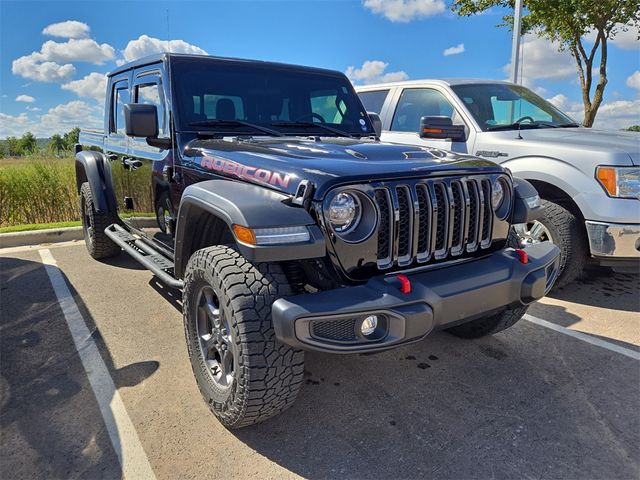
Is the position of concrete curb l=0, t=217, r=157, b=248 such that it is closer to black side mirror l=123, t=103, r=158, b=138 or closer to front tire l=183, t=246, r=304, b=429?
black side mirror l=123, t=103, r=158, b=138

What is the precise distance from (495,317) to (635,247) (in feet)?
5.17

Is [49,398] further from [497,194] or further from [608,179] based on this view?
[608,179]

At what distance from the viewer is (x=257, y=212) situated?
208 centimetres

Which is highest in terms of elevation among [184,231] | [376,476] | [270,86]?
[270,86]

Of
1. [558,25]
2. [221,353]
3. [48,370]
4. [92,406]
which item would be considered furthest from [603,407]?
[558,25]

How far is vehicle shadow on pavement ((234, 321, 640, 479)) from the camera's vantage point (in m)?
2.18

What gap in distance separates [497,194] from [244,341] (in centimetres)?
166

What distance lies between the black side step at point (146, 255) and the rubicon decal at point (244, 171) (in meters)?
0.76

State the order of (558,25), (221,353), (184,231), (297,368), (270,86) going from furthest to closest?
(558,25) < (270,86) < (184,231) < (221,353) < (297,368)

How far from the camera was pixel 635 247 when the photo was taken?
3797 millimetres

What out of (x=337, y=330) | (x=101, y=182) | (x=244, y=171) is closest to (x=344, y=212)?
(x=337, y=330)

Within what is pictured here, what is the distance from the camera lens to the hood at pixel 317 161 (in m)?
2.20

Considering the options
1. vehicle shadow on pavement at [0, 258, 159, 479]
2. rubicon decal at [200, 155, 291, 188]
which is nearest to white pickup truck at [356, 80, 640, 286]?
rubicon decal at [200, 155, 291, 188]

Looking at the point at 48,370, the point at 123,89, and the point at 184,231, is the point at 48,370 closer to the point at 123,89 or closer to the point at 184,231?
the point at 184,231
